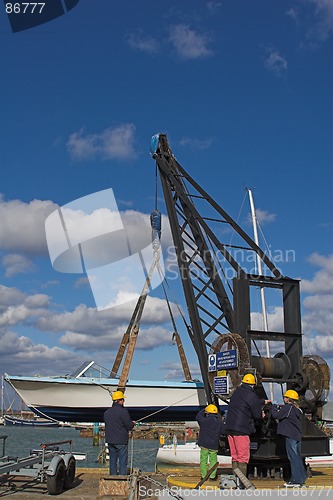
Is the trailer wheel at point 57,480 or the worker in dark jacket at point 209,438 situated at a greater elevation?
the worker in dark jacket at point 209,438

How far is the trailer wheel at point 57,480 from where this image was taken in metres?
9.28

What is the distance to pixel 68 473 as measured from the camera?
10.3 metres

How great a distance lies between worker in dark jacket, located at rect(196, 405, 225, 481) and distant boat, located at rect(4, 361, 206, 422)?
2800 centimetres

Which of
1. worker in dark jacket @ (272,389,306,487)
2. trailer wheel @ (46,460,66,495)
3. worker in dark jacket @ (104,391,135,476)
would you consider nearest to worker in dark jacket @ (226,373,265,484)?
worker in dark jacket @ (272,389,306,487)

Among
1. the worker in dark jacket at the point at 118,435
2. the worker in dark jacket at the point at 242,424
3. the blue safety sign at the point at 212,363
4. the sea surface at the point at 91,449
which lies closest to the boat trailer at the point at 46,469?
the worker in dark jacket at the point at 118,435

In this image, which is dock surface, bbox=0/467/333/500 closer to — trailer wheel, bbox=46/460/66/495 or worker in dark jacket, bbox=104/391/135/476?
trailer wheel, bbox=46/460/66/495

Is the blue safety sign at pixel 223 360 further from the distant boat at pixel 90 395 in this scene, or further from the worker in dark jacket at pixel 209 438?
the distant boat at pixel 90 395

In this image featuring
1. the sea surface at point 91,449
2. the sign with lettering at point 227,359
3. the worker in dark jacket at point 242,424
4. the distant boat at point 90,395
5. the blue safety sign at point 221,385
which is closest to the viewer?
the worker in dark jacket at point 242,424

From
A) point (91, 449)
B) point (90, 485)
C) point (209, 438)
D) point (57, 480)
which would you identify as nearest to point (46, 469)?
point (57, 480)

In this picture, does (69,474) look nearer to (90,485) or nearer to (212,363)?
(90,485)

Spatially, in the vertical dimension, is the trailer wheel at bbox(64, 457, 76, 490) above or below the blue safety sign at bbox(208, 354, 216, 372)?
below

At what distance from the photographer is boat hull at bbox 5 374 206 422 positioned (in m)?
38.7

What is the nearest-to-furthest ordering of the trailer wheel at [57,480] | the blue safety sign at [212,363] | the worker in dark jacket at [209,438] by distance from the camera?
the trailer wheel at [57,480] < the worker in dark jacket at [209,438] < the blue safety sign at [212,363]

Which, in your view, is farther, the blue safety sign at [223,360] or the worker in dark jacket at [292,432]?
the blue safety sign at [223,360]
